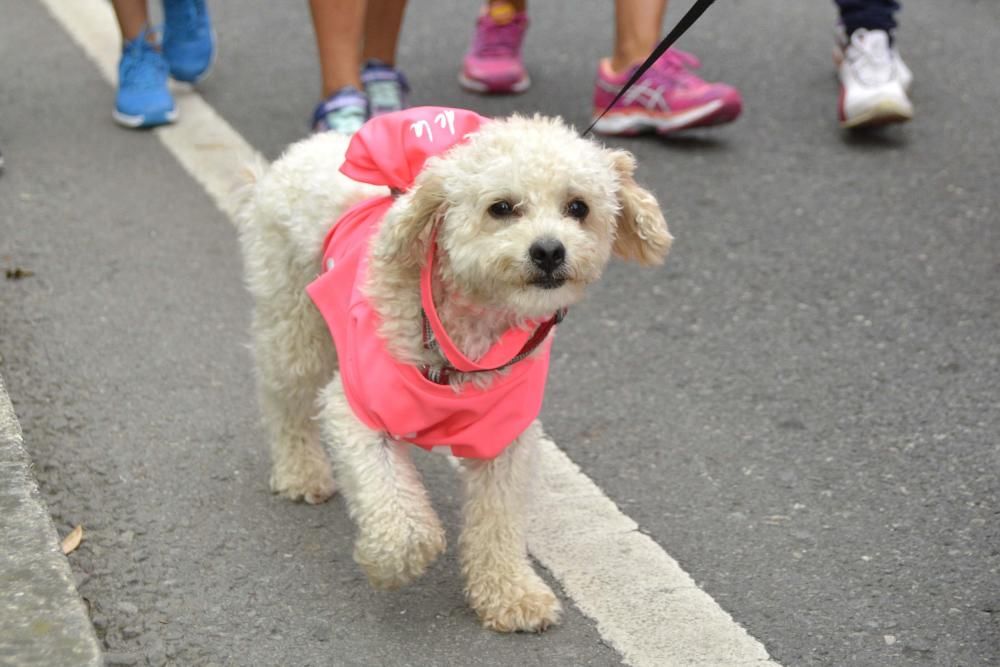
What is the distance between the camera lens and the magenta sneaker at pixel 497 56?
679 centimetres

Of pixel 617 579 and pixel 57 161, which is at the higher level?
pixel 617 579

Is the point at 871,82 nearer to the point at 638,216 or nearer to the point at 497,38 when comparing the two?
the point at 497,38

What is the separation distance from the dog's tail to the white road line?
1.04 metres

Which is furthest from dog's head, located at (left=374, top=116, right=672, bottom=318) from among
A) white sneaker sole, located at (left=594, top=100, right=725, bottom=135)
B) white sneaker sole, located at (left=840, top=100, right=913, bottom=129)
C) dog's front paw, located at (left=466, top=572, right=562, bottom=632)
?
white sneaker sole, located at (left=840, top=100, right=913, bottom=129)

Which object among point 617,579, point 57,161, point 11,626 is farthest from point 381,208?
point 57,161

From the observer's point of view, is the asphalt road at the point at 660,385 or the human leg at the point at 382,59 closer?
the asphalt road at the point at 660,385

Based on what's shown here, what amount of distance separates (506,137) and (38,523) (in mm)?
1288

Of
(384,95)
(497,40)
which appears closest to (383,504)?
(384,95)

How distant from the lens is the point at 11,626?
2719mm

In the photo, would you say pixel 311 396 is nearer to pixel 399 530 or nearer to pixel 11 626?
pixel 399 530

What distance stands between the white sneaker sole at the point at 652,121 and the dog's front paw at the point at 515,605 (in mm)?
3192

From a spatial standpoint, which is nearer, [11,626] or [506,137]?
[11,626]

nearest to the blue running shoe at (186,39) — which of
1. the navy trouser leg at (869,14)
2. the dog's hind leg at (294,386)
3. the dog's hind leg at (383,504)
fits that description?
the navy trouser leg at (869,14)

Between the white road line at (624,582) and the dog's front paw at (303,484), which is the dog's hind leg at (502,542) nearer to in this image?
the white road line at (624,582)
